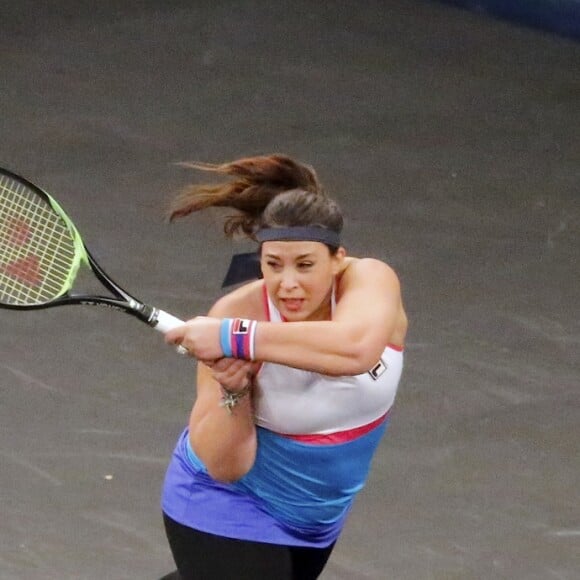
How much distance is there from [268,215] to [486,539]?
178 centimetres

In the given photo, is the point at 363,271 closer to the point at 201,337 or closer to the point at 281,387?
the point at 281,387

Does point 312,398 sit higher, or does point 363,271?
point 363,271

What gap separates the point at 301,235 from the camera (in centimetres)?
289

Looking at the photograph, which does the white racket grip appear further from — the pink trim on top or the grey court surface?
the grey court surface

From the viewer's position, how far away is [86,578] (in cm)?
407

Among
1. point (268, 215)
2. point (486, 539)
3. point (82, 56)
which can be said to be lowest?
point (82, 56)

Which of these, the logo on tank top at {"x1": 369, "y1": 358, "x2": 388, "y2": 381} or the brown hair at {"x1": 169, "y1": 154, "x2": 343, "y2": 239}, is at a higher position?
the brown hair at {"x1": 169, "y1": 154, "x2": 343, "y2": 239}

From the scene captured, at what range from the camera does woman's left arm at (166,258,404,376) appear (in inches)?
109

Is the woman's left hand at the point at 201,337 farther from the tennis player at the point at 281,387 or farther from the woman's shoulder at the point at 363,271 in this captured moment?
the woman's shoulder at the point at 363,271

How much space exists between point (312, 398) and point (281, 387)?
0.23 feet

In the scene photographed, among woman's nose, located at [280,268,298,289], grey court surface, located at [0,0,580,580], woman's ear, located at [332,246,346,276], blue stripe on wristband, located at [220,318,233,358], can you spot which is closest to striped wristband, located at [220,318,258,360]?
blue stripe on wristband, located at [220,318,233,358]

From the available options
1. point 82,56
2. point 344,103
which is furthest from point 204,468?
point 82,56

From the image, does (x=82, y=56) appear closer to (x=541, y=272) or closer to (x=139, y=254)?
(x=139, y=254)

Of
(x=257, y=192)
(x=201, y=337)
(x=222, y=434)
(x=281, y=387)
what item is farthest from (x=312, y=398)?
(x=257, y=192)
